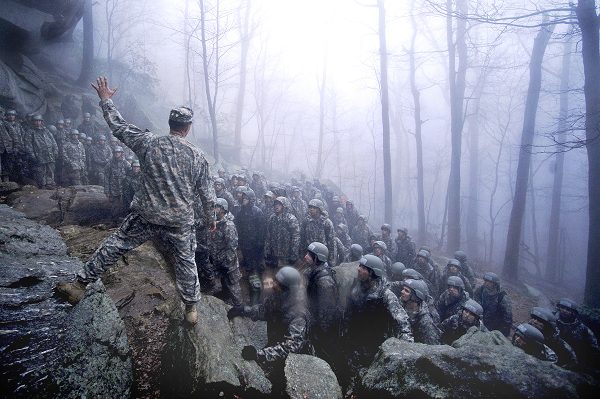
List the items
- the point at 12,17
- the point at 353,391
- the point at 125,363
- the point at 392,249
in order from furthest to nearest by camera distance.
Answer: the point at 12,17, the point at 392,249, the point at 353,391, the point at 125,363

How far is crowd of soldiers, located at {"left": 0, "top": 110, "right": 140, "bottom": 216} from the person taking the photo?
30.6 ft

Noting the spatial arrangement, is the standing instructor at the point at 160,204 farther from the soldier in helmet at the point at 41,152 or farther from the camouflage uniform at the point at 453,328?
the soldier in helmet at the point at 41,152

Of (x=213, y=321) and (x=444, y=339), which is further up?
(x=213, y=321)

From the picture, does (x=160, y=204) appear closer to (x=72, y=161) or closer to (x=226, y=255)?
(x=226, y=255)

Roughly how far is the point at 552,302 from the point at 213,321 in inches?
546

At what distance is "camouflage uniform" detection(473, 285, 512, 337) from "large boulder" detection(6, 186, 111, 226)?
10.7m

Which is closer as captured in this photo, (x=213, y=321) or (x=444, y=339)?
(x=213, y=321)

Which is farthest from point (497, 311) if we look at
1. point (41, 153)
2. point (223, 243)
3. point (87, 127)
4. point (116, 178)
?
point (87, 127)

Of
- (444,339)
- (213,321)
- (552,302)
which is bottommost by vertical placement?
(552,302)

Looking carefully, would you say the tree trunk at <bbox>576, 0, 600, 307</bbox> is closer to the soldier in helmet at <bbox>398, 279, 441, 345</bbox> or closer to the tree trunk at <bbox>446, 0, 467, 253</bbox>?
the soldier in helmet at <bbox>398, 279, 441, 345</bbox>

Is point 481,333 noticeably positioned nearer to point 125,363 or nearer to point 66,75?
point 125,363

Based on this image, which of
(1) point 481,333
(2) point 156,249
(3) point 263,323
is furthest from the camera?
(2) point 156,249

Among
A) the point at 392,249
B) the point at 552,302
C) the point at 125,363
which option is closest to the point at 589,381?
the point at 125,363

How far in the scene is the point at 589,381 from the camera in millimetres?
2633
